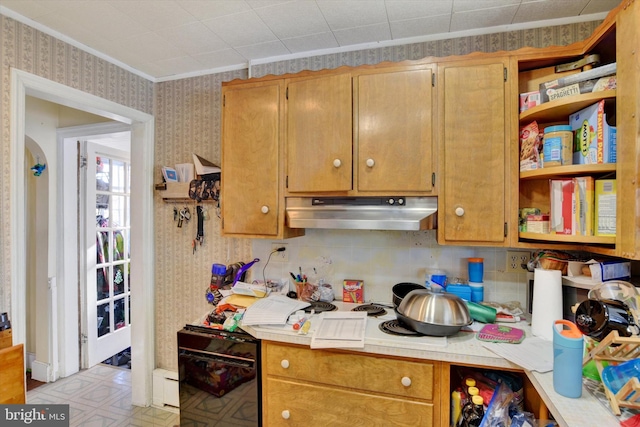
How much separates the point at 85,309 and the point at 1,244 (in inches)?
66.1

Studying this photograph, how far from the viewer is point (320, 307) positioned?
188cm

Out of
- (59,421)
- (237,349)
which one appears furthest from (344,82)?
(59,421)

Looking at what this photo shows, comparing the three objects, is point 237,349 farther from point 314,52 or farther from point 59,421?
point 314,52

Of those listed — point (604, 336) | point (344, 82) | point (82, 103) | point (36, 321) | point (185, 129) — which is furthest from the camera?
point (36, 321)

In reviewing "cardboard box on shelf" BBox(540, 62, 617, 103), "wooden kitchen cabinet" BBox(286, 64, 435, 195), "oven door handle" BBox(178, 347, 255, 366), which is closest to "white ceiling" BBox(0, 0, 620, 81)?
"wooden kitchen cabinet" BBox(286, 64, 435, 195)

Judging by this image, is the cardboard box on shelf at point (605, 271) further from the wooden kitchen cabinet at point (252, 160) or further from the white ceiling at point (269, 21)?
the wooden kitchen cabinet at point (252, 160)

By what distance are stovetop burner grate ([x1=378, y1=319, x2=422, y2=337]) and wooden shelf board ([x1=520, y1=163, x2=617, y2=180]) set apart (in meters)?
0.91

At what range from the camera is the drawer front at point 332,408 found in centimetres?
143

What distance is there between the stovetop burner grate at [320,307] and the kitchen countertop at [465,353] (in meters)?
0.24

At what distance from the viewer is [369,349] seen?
1.46m

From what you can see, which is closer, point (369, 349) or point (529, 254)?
point (369, 349)

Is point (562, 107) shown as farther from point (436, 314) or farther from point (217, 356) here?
point (217, 356)

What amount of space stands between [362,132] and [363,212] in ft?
1.40

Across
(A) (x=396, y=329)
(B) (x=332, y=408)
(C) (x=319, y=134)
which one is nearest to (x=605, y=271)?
(A) (x=396, y=329)
